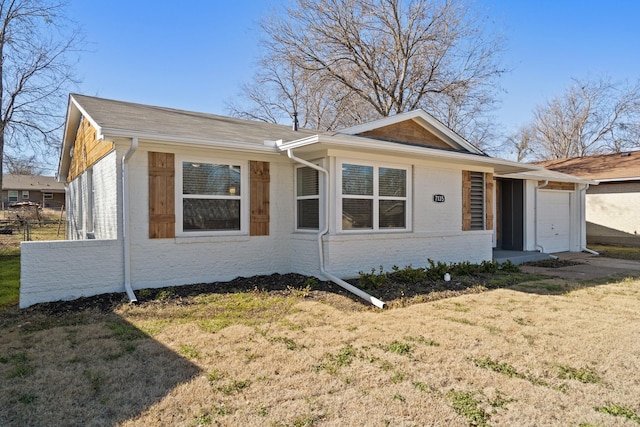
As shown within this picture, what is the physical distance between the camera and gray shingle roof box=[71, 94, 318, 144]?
6641 millimetres

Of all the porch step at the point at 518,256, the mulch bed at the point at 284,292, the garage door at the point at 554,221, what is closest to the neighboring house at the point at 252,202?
the mulch bed at the point at 284,292

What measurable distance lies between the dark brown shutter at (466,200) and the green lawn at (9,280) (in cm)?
876

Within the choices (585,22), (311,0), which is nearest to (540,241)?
(585,22)

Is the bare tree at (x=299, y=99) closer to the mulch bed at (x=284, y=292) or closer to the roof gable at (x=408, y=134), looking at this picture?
the roof gable at (x=408, y=134)

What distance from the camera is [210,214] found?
24.1 ft

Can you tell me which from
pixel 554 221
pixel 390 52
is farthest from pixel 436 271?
pixel 390 52

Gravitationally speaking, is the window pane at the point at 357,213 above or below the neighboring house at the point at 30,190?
below

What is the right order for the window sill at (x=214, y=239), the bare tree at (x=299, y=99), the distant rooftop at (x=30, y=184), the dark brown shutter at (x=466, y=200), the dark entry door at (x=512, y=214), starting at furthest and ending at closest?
1. the distant rooftop at (x=30, y=184)
2. the bare tree at (x=299, y=99)
3. the dark entry door at (x=512, y=214)
4. the dark brown shutter at (x=466, y=200)
5. the window sill at (x=214, y=239)

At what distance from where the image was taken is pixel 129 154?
20.7 feet

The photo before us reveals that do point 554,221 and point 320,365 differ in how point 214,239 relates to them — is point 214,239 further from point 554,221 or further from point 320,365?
point 554,221

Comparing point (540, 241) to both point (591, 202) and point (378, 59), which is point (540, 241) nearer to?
point (591, 202)

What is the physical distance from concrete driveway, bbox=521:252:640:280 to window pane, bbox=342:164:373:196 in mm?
4491

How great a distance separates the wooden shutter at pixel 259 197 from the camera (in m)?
7.70

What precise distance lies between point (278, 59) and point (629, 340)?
66.0ft
